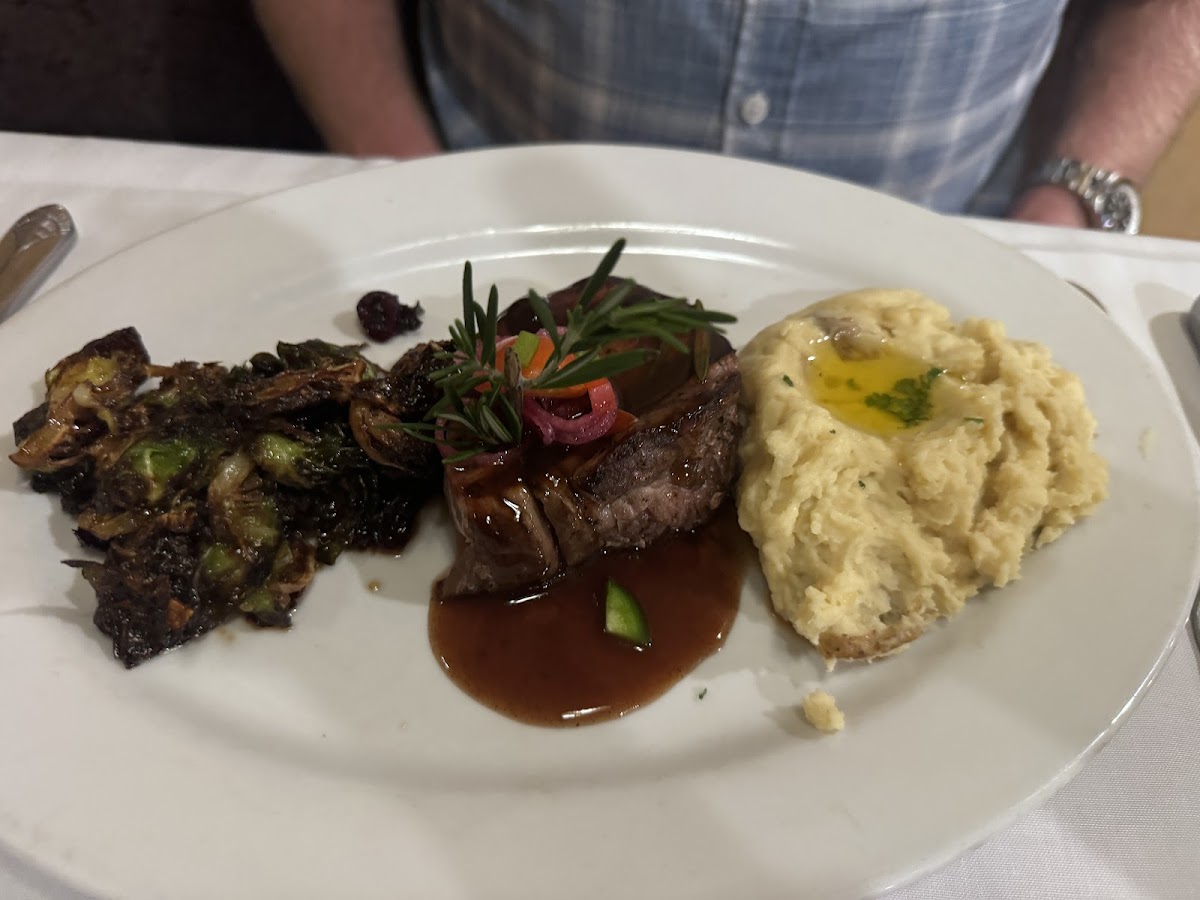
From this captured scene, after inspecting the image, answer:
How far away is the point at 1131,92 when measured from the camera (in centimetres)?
445

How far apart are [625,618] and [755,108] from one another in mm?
2554

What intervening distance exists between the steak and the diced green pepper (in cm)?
19

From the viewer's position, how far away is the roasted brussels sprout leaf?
94.3 inches

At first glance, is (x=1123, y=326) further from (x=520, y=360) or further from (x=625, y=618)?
(x=520, y=360)

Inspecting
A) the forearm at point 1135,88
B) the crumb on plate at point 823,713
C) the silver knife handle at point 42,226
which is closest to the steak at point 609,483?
the crumb on plate at point 823,713

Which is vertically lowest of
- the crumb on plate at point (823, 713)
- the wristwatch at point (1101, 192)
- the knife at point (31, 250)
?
the crumb on plate at point (823, 713)

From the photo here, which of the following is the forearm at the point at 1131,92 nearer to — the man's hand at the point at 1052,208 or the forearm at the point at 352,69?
the man's hand at the point at 1052,208

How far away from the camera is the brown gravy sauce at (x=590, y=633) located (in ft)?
7.80

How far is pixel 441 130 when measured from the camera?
4.86 meters

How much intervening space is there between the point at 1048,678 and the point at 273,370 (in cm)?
256

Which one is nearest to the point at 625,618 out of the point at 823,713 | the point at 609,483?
the point at 609,483

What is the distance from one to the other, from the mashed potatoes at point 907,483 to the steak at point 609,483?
19 centimetres

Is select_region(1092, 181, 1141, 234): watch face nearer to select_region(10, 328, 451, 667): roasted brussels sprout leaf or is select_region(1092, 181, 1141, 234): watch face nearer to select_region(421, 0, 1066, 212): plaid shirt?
select_region(421, 0, 1066, 212): plaid shirt

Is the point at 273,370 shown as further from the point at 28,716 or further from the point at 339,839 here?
the point at 339,839
